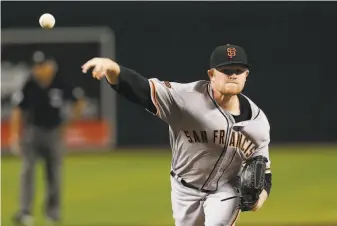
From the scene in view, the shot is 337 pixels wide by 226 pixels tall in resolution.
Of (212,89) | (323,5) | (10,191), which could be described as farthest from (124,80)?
(323,5)

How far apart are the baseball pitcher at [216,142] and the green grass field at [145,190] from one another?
11.6 feet

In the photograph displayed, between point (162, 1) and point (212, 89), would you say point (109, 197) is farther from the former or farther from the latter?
point (162, 1)

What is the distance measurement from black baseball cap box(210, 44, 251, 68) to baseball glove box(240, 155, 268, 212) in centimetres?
72

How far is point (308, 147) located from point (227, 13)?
3.76m

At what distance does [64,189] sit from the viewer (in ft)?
43.2

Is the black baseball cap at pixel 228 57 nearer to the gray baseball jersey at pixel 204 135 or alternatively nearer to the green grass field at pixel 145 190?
the gray baseball jersey at pixel 204 135

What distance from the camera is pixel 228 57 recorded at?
553cm

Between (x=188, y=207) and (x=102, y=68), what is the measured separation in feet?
5.53

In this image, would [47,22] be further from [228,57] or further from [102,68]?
[228,57]

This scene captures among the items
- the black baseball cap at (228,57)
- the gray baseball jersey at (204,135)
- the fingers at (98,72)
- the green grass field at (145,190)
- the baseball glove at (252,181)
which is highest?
the fingers at (98,72)

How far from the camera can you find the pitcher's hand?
4.62 meters

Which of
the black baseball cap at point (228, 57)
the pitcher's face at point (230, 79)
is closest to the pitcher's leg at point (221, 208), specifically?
the pitcher's face at point (230, 79)

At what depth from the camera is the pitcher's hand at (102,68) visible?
462 centimetres

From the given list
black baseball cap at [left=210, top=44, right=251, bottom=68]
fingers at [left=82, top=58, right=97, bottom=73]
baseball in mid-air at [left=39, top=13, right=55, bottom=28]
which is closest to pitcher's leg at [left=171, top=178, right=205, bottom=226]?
black baseball cap at [left=210, top=44, right=251, bottom=68]
